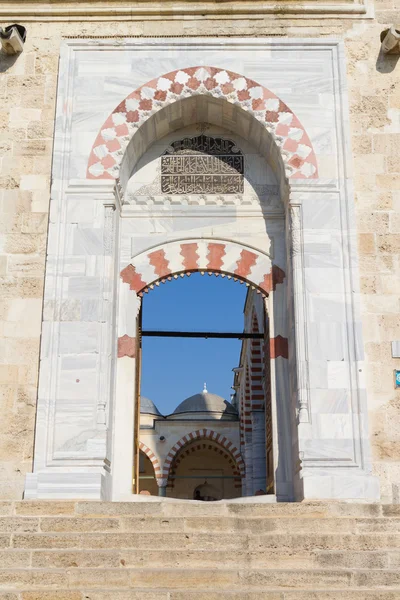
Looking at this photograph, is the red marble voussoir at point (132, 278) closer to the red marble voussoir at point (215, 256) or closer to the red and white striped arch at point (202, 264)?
the red and white striped arch at point (202, 264)

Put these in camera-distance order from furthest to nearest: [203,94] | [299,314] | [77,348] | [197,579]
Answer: [203,94], [299,314], [77,348], [197,579]

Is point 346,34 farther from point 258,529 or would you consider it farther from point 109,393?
point 258,529

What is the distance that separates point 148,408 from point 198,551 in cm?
1667

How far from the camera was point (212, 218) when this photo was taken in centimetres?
773

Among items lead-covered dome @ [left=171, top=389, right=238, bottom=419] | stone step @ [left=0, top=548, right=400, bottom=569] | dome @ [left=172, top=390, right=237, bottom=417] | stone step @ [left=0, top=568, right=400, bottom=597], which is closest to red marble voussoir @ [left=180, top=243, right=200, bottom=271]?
stone step @ [left=0, top=548, right=400, bottom=569]

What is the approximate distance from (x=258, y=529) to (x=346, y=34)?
528 cm

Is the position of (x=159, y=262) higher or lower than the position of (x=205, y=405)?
lower

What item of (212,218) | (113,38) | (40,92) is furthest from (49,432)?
(113,38)

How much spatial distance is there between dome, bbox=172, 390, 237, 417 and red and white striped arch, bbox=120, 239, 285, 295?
12.1 m

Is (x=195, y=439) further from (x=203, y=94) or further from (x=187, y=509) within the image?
(x=187, y=509)

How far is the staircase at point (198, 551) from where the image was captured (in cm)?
475

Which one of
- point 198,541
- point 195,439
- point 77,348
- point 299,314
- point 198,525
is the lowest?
point 198,541

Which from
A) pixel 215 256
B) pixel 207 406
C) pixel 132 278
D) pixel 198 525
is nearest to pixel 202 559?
pixel 198 525

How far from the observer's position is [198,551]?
5.07m
